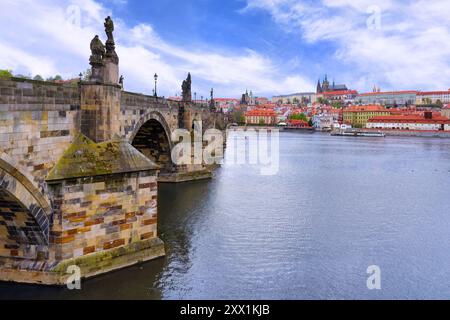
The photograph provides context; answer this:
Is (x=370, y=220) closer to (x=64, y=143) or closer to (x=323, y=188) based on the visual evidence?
(x=323, y=188)

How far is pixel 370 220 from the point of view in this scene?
2064 centimetres

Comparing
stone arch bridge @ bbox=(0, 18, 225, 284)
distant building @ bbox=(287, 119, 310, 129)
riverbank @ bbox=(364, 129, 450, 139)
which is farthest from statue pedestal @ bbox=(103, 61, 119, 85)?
distant building @ bbox=(287, 119, 310, 129)

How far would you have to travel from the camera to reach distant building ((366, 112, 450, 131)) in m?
132

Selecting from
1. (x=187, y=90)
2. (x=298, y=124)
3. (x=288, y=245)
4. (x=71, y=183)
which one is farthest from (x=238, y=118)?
(x=71, y=183)

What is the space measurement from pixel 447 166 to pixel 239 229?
118ft

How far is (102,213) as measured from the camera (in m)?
12.3

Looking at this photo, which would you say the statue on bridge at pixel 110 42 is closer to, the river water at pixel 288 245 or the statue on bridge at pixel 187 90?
the river water at pixel 288 245

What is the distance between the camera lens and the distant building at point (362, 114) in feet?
519

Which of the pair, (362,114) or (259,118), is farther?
(259,118)

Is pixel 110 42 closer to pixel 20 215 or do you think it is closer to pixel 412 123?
pixel 20 215

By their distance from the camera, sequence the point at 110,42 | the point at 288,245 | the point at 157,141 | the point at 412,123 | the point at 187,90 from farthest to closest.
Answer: the point at 412,123 → the point at 187,90 → the point at 157,141 → the point at 288,245 → the point at 110,42

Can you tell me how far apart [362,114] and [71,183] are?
159m

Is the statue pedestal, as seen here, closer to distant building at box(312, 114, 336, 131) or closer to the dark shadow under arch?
the dark shadow under arch
